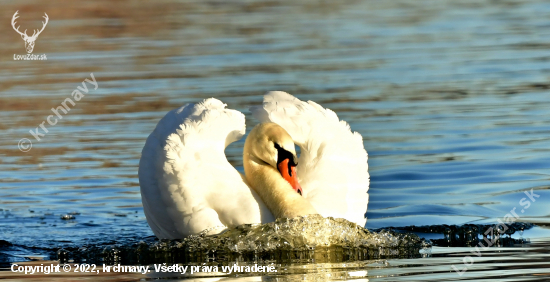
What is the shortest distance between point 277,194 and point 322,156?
2.22 feet

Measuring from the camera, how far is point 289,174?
6.81 meters

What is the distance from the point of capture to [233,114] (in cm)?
687

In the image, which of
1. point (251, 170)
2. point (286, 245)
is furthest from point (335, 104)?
point (286, 245)

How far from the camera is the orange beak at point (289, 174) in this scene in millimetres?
6793

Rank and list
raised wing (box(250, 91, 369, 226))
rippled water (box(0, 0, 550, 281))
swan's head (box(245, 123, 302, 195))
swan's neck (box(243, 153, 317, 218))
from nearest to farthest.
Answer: swan's neck (box(243, 153, 317, 218)) → swan's head (box(245, 123, 302, 195)) → raised wing (box(250, 91, 369, 226)) → rippled water (box(0, 0, 550, 281))

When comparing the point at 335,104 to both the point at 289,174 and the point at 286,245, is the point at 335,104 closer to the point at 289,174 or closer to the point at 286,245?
the point at 289,174

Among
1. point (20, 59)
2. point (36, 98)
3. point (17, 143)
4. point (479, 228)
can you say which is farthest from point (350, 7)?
point (479, 228)

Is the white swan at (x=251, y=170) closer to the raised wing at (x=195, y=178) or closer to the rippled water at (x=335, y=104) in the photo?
the raised wing at (x=195, y=178)

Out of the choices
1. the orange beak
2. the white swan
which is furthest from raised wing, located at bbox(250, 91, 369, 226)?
the orange beak

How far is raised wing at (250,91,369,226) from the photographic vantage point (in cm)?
704

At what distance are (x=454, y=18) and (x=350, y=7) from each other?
430 centimetres

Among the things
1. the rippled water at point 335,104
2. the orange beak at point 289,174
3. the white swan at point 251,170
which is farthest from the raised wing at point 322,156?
the rippled water at point 335,104

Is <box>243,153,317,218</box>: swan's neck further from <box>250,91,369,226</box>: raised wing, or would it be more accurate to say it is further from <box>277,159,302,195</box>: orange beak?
<box>250,91,369,226</box>: raised wing

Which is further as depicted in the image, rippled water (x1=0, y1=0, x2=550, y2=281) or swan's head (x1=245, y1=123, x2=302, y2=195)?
rippled water (x1=0, y1=0, x2=550, y2=281)
